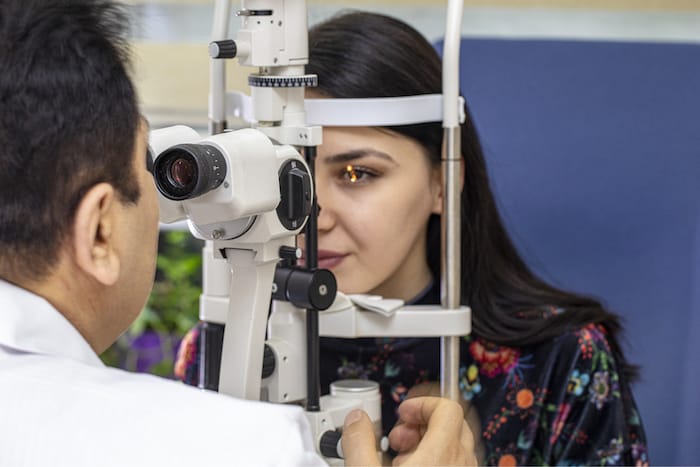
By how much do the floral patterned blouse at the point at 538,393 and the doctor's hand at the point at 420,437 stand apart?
1.21ft

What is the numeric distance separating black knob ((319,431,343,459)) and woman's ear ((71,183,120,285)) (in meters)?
0.38

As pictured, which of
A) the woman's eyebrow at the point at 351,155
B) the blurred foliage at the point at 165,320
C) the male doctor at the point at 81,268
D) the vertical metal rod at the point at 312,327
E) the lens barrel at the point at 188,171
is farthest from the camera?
the blurred foliage at the point at 165,320

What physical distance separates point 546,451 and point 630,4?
135 centimetres

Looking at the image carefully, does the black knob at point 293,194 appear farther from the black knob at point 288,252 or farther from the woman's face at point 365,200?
the woman's face at point 365,200

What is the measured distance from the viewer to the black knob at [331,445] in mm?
1135

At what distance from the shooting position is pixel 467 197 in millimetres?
1686

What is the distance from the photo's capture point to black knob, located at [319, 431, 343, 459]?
1135 mm

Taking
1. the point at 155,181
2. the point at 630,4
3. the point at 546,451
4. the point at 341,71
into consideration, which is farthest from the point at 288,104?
the point at 630,4

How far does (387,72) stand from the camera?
1543 mm

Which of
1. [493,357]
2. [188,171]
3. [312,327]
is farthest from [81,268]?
[493,357]

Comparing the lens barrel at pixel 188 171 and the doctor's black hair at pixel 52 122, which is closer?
the doctor's black hair at pixel 52 122

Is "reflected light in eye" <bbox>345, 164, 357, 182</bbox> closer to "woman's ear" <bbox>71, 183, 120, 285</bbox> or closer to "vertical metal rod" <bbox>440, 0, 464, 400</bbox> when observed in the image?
"vertical metal rod" <bbox>440, 0, 464, 400</bbox>

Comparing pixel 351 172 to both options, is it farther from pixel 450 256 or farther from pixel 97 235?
pixel 97 235

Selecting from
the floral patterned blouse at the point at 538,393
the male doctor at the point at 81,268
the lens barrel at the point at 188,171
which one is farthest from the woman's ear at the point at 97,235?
the floral patterned blouse at the point at 538,393
